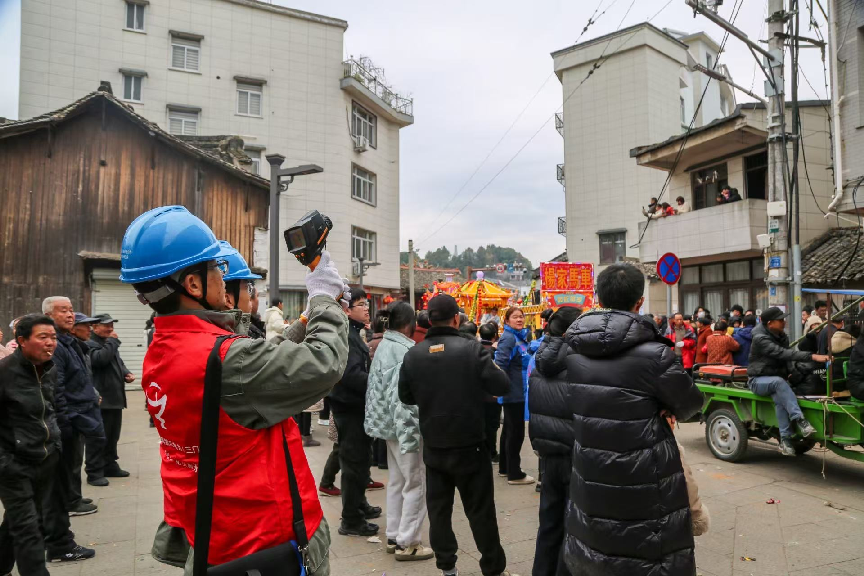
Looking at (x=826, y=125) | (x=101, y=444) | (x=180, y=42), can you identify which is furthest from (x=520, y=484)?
(x=180, y=42)

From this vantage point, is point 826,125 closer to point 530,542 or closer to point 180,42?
point 530,542

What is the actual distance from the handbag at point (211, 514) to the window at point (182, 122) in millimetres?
23683

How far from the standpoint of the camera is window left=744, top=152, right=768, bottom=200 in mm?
16281

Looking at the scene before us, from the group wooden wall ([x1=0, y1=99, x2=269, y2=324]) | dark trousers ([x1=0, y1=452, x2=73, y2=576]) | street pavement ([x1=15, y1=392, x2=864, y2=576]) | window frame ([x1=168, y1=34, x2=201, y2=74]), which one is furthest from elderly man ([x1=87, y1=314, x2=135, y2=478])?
window frame ([x1=168, y1=34, x2=201, y2=74])

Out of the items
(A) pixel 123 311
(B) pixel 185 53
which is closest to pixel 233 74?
(B) pixel 185 53

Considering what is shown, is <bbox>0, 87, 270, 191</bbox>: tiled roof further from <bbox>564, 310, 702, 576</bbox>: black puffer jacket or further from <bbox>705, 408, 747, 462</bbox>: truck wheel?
<bbox>564, 310, 702, 576</bbox>: black puffer jacket

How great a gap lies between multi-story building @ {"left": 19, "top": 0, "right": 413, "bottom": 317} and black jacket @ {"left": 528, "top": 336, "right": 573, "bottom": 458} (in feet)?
62.6

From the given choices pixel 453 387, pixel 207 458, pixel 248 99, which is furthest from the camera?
pixel 248 99

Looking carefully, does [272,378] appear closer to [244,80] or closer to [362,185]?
[244,80]

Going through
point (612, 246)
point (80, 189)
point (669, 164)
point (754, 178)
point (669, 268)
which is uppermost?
point (669, 164)

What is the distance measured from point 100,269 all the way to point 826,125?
21.1m

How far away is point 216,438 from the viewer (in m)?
1.61

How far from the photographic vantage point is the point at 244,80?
23312 mm

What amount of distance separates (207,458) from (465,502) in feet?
8.98
